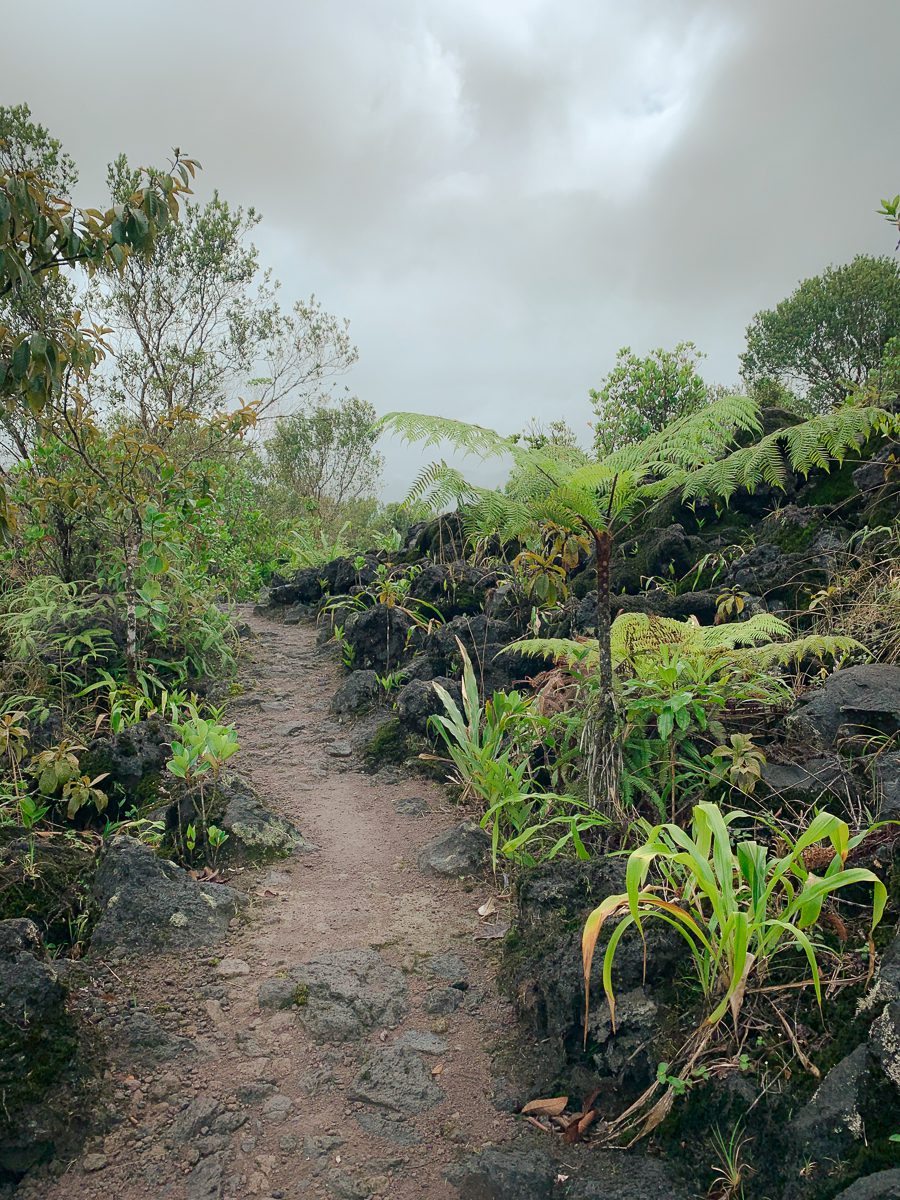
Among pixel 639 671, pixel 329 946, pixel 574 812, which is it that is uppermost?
pixel 639 671

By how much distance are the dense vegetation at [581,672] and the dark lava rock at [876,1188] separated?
0.16 meters

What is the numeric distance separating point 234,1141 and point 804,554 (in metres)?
4.70

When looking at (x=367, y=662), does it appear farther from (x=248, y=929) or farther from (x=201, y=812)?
(x=248, y=929)

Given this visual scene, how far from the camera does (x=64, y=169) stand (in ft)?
28.8

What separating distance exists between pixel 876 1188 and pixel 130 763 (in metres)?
3.78

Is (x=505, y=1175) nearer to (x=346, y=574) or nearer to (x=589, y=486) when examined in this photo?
(x=589, y=486)

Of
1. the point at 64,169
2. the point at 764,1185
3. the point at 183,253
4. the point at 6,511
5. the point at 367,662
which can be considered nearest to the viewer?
the point at 764,1185

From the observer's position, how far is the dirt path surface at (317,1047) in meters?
Answer: 2.07

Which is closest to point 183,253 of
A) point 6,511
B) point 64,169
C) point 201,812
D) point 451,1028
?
point 64,169

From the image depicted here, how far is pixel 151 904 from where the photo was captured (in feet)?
10.2

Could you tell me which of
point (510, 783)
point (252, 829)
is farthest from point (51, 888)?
point (510, 783)

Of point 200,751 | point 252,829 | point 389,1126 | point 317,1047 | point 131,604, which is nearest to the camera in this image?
point 389,1126

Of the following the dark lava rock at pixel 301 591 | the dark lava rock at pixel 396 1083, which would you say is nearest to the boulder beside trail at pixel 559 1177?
the dark lava rock at pixel 396 1083

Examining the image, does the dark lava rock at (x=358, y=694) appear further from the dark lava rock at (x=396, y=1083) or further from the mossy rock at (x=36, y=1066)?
the mossy rock at (x=36, y=1066)
